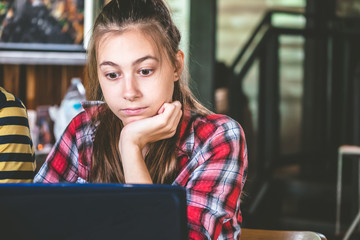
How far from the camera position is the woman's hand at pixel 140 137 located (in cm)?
90

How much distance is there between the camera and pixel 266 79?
432 cm

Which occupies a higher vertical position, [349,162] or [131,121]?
[131,121]

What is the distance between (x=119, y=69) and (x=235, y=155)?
265 mm

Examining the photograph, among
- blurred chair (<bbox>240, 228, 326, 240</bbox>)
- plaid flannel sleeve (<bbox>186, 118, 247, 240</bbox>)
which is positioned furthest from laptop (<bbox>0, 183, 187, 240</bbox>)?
blurred chair (<bbox>240, 228, 326, 240</bbox>)

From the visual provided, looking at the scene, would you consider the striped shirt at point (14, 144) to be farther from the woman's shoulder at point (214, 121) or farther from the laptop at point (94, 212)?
the laptop at point (94, 212)

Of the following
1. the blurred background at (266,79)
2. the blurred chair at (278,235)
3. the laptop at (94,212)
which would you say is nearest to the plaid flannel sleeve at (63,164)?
the blurred chair at (278,235)

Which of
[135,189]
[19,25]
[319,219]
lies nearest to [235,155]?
[135,189]

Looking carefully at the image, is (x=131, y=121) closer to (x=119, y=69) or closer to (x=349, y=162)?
(x=119, y=69)

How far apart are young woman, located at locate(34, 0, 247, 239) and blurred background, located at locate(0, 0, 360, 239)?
3.43ft

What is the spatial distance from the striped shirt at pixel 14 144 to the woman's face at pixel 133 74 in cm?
27

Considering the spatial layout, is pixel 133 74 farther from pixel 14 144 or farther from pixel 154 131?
pixel 14 144

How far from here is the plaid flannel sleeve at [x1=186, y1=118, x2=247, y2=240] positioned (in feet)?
2.68

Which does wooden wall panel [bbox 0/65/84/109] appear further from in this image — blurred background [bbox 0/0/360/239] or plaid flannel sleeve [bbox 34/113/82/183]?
plaid flannel sleeve [bbox 34/113/82/183]

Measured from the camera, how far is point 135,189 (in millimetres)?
442
